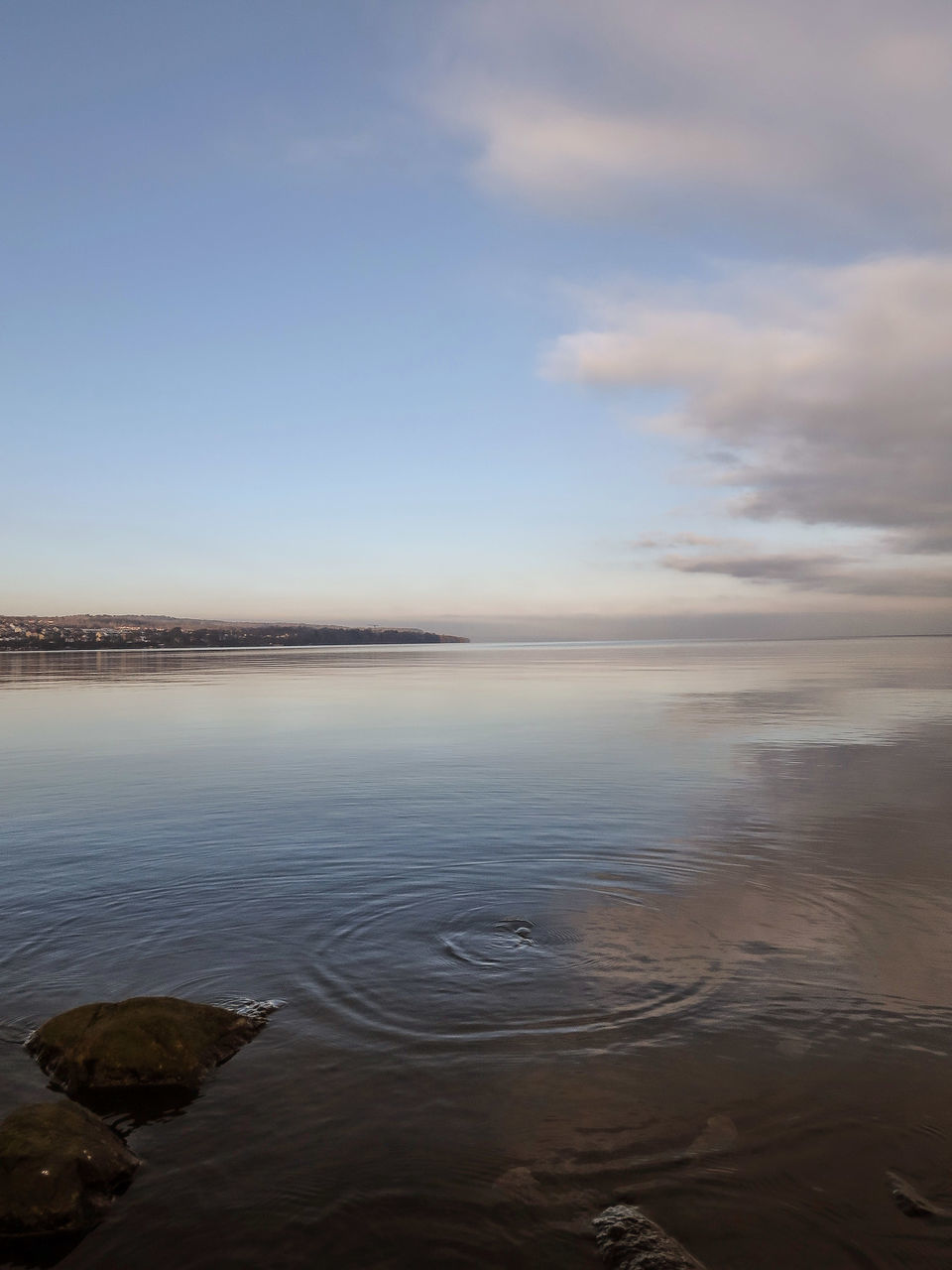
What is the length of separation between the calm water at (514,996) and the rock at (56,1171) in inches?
7.5

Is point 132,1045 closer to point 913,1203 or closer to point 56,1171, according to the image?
point 56,1171

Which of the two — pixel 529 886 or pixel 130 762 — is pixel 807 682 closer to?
pixel 130 762

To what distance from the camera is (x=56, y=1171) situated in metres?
6.03

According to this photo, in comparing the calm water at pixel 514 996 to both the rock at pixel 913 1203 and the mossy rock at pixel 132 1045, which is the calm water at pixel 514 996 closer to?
the rock at pixel 913 1203

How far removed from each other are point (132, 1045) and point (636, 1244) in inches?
179

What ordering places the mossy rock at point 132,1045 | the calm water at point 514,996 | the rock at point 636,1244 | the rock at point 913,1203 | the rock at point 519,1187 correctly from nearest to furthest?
the rock at point 636,1244
the rock at point 913,1203
the calm water at point 514,996
the rock at point 519,1187
the mossy rock at point 132,1045

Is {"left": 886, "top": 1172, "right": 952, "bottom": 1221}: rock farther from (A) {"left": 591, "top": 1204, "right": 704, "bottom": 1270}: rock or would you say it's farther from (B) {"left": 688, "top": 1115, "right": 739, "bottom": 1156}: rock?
(A) {"left": 591, "top": 1204, "right": 704, "bottom": 1270}: rock

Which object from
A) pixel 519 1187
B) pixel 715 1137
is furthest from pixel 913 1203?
pixel 519 1187

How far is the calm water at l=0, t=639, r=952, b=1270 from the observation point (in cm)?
599

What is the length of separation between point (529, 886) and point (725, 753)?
1571cm

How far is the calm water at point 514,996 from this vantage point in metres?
5.99

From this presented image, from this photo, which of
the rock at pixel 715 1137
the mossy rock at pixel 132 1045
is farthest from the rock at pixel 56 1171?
the rock at pixel 715 1137

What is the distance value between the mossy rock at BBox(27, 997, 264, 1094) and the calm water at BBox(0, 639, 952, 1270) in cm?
26

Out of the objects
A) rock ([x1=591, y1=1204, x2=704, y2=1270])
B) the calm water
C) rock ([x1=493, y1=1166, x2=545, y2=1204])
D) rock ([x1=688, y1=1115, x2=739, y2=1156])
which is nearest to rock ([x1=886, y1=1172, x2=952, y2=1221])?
the calm water
